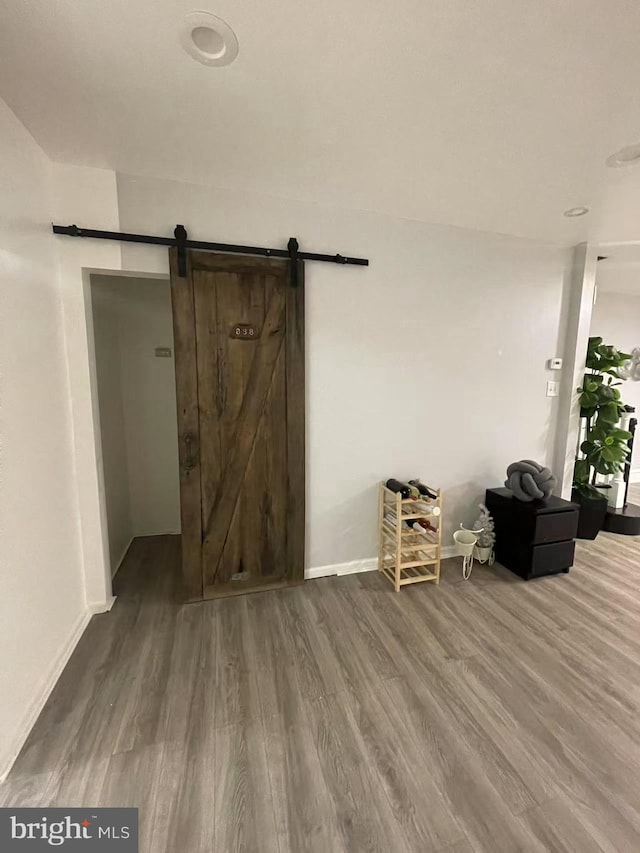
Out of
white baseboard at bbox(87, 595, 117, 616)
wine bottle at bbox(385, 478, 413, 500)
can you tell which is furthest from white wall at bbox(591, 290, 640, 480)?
white baseboard at bbox(87, 595, 117, 616)

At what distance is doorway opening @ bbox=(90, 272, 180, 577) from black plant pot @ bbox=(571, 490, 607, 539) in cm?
365

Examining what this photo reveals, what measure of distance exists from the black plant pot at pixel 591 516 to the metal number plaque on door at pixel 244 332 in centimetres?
320

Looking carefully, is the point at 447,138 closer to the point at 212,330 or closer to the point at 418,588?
the point at 212,330

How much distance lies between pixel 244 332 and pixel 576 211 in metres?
2.26

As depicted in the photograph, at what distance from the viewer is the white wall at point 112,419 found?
2.52 m

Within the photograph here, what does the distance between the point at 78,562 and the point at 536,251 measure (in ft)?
12.6

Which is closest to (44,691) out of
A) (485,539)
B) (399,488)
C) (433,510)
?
(399,488)

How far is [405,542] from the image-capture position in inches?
108

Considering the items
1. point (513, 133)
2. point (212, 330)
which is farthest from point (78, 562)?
point (513, 133)

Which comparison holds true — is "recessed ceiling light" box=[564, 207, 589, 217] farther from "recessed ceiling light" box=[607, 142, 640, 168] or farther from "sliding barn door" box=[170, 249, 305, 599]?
"sliding barn door" box=[170, 249, 305, 599]

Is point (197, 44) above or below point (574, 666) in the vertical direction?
above

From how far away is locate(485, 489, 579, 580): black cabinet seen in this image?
8.55 feet

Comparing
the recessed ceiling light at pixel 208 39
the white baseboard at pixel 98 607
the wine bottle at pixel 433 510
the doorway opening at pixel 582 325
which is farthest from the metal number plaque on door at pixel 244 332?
the doorway opening at pixel 582 325

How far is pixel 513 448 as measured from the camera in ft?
10.2
